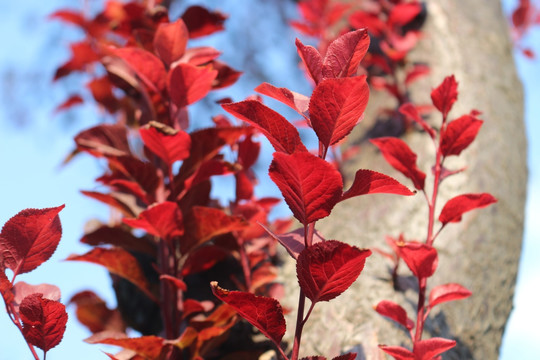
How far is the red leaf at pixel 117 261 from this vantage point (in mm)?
841

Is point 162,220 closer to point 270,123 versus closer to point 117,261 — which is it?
point 117,261

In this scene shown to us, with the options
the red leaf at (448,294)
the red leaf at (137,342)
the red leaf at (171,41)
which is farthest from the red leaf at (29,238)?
the red leaf at (448,294)

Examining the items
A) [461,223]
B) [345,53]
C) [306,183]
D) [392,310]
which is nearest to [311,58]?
[345,53]

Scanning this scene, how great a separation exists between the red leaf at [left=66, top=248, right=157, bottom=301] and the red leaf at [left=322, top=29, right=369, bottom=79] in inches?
20.1

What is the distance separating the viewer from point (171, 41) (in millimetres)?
890

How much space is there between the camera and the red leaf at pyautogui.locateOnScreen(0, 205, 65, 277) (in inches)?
24.5

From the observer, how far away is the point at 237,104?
59 cm

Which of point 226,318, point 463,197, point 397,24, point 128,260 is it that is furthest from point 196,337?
point 397,24

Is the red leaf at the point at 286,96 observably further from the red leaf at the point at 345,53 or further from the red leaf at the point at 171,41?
the red leaf at the point at 171,41

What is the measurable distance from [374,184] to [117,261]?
1.70 feet

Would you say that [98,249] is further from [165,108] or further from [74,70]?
[74,70]

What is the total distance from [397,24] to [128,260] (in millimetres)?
1233

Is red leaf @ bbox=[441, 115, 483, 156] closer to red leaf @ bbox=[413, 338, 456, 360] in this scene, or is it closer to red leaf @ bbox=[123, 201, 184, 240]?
red leaf @ bbox=[413, 338, 456, 360]

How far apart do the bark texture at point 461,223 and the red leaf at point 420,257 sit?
0.20 meters
